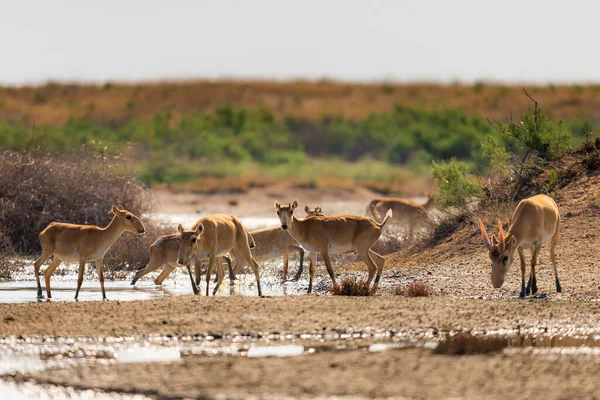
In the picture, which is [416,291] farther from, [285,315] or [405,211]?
[405,211]

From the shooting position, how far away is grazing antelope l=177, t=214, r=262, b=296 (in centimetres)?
1752

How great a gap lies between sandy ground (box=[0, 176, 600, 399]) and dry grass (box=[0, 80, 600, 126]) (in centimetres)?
3644

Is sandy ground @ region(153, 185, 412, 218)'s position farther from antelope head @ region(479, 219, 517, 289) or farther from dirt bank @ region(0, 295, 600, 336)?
dirt bank @ region(0, 295, 600, 336)

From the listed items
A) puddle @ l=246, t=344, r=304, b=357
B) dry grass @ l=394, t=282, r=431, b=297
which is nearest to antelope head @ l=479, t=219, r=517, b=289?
dry grass @ l=394, t=282, r=431, b=297

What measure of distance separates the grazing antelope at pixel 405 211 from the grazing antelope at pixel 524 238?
769 cm

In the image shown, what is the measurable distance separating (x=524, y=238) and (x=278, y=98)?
52509mm

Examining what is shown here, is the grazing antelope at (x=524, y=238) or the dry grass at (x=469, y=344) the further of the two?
the grazing antelope at (x=524, y=238)

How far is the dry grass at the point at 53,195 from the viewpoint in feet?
81.4

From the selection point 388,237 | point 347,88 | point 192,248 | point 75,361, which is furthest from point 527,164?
point 347,88

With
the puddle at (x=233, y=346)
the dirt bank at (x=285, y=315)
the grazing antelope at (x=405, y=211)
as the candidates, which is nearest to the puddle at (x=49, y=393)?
the puddle at (x=233, y=346)

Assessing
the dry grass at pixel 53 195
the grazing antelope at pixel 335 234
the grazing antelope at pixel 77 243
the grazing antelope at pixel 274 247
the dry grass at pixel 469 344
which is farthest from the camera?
the dry grass at pixel 53 195

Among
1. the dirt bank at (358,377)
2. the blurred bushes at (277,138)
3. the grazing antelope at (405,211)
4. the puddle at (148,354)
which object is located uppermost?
the dirt bank at (358,377)

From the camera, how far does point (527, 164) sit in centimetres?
2491

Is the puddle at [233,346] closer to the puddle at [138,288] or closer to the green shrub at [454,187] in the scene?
the puddle at [138,288]
